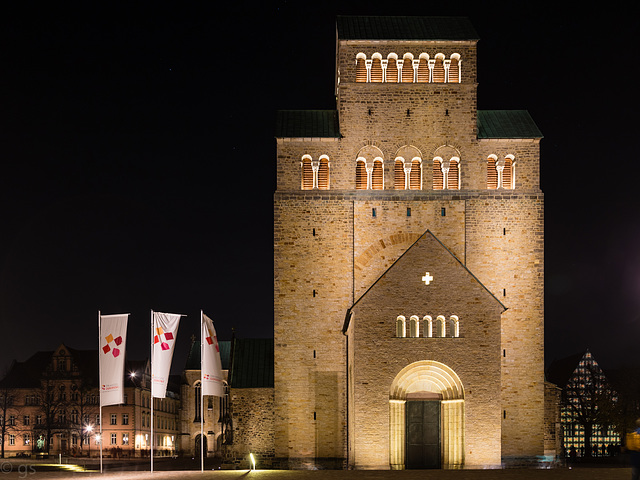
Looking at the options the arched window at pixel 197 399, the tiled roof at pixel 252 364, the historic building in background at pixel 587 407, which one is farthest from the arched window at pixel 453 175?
the arched window at pixel 197 399

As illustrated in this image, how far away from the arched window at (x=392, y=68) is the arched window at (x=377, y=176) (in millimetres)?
4445

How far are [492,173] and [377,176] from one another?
6.07 metres

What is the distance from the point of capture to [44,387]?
9162 centimetres

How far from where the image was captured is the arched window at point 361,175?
42.7 metres

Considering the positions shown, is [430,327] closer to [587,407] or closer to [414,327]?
[414,327]

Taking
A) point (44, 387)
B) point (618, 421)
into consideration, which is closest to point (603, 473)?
point (618, 421)

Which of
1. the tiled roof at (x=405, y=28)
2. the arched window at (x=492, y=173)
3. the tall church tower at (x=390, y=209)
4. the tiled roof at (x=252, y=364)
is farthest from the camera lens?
the tiled roof at (x=252, y=364)

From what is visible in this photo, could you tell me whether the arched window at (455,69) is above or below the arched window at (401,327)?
above

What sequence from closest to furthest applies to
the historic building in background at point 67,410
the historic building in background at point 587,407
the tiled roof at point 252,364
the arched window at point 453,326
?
the arched window at point 453,326 < the tiled roof at point 252,364 < the historic building in background at point 587,407 < the historic building in background at point 67,410

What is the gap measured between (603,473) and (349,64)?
79.5 ft

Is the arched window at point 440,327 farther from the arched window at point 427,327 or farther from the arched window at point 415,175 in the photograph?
the arched window at point 415,175

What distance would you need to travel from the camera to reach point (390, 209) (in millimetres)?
42156

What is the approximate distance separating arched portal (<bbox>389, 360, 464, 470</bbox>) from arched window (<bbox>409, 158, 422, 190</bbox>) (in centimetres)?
1079

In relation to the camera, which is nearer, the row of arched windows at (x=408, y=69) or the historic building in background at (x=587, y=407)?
the row of arched windows at (x=408, y=69)
